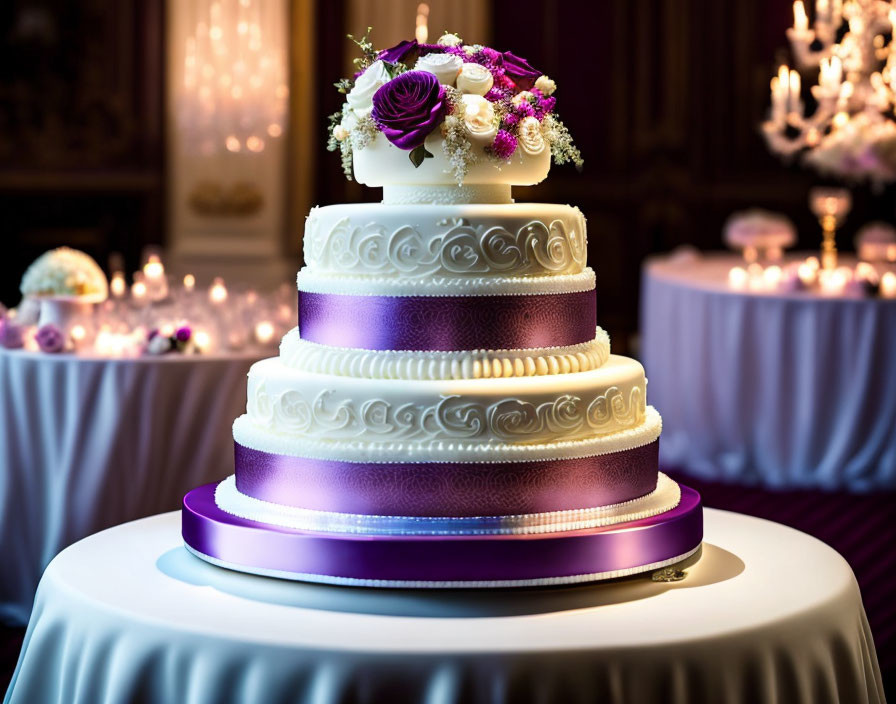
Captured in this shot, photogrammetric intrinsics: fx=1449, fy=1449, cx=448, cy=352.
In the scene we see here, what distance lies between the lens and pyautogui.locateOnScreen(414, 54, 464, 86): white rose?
3287 millimetres

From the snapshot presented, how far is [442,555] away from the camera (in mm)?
2984

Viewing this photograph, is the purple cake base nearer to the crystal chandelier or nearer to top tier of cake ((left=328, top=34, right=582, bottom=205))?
top tier of cake ((left=328, top=34, right=582, bottom=205))

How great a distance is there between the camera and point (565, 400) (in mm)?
3160

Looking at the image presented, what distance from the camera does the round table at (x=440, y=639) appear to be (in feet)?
8.70

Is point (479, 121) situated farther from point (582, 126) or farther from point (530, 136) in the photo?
point (582, 126)

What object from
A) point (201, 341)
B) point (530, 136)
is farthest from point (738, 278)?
point (530, 136)

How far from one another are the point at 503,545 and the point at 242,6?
7.93m

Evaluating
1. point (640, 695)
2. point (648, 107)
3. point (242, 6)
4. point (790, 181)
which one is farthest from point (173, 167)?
point (640, 695)

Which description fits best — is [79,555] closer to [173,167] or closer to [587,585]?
[587,585]

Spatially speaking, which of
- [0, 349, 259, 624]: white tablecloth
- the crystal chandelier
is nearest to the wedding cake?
[0, 349, 259, 624]: white tablecloth

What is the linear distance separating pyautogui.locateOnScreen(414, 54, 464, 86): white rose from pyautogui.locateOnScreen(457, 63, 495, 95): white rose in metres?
0.02

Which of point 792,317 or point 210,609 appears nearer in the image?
point 210,609

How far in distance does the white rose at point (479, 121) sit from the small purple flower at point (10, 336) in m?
2.68

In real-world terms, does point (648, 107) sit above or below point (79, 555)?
above
